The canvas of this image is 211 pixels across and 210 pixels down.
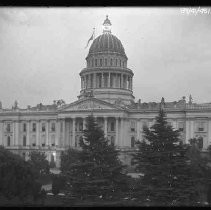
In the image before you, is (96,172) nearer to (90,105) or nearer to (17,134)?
(90,105)

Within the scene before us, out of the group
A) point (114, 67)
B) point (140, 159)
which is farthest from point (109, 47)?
point (140, 159)

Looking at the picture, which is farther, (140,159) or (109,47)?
(109,47)

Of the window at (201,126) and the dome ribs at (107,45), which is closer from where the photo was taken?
the window at (201,126)

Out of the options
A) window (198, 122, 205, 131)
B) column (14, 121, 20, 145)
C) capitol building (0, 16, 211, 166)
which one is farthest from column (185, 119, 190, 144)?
column (14, 121, 20, 145)

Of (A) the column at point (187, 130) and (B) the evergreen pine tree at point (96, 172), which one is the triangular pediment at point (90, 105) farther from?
(B) the evergreen pine tree at point (96, 172)

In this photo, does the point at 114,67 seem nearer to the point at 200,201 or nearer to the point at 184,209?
the point at 200,201

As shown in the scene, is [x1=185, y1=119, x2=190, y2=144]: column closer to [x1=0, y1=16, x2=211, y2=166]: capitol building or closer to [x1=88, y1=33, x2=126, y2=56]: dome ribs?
[x1=0, y1=16, x2=211, y2=166]: capitol building

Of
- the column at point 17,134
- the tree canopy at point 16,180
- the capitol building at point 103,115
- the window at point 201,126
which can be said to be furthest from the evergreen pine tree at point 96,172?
the column at point 17,134

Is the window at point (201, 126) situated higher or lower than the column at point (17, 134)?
higher
